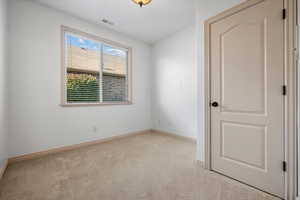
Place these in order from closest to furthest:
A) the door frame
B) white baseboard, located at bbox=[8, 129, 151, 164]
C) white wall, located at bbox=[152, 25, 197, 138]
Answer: the door frame → white baseboard, located at bbox=[8, 129, 151, 164] → white wall, located at bbox=[152, 25, 197, 138]

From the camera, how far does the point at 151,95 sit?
4.46 m

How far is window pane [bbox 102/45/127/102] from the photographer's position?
11.6ft

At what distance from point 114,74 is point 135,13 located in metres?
1.52

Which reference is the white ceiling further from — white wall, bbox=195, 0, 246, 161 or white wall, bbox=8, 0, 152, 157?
white wall, bbox=195, 0, 246, 161

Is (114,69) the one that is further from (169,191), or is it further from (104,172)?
(169,191)

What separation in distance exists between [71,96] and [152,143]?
2051 millimetres

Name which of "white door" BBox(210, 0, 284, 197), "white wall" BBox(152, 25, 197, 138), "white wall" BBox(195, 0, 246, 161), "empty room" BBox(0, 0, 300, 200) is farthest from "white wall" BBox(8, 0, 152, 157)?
"white door" BBox(210, 0, 284, 197)

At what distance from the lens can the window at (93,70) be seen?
2928 millimetres

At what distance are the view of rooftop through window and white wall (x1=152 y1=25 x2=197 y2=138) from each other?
101cm

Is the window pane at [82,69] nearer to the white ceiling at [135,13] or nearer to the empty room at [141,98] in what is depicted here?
the empty room at [141,98]

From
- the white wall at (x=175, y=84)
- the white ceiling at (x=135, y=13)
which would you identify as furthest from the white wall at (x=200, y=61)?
the white wall at (x=175, y=84)

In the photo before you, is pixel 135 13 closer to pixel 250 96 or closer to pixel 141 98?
pixel 141 98

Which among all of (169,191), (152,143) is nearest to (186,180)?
(169,191)

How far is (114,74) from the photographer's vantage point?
3.70 metres
